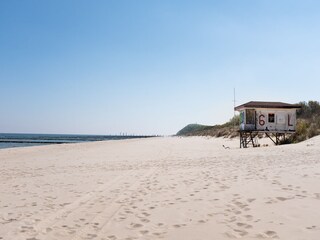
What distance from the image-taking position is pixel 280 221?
5.23 m

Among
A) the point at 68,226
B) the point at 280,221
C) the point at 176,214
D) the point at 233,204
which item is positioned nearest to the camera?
the point at 280,221

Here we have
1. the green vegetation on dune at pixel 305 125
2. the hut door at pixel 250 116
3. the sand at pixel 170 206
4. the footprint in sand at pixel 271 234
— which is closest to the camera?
the footprint in sand at pixel 271 234

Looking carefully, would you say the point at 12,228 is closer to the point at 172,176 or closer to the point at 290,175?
the point at 172,176

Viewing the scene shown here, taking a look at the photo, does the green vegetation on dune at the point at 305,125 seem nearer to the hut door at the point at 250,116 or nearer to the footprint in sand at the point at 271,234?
the hut door at the point at 250,116

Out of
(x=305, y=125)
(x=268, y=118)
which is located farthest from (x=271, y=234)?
(x=305, y=125)

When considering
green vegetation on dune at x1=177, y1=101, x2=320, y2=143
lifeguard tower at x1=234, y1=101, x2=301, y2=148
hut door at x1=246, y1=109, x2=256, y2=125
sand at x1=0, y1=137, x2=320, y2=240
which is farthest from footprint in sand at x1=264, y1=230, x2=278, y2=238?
hut door at x1=246, y1=109, x2=256, y2=125

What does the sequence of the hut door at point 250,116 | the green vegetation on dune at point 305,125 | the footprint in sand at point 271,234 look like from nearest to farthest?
the footprint in sand at point 271,234 < the green vegetation on dune at point 305,125 < the hut door at point 250,116

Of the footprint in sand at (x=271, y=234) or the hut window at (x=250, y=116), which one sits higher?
the hut window at (x=250, y=116)

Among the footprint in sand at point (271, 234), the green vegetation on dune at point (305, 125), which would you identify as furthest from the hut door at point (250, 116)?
the footprint in sand at point (271, 234)

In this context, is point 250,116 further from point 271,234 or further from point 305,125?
point 271,234

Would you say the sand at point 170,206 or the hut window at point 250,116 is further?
the hut window at point 250,116

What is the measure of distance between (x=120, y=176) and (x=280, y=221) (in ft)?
21.9

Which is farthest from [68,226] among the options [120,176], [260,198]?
[120,176]

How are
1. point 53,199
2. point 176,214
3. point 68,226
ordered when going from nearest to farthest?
1. point 68,226
2. point 176,214
3. point 53,199
